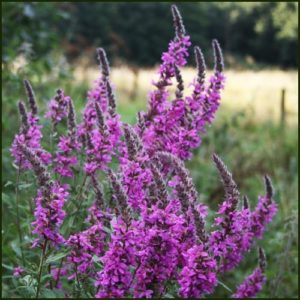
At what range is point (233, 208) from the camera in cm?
198

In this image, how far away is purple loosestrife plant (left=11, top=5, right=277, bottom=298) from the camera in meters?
1.85

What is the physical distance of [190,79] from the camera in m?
17.2

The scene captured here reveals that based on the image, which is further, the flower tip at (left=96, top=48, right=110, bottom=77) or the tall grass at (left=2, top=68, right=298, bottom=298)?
the tall grass at (left=2, top=68, right=298, bottom=298)

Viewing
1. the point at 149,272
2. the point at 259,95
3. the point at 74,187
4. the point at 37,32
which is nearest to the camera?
the point at 149,272

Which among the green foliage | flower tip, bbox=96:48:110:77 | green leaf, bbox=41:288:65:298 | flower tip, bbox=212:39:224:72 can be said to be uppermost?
flower tip, bbox=212:39:224:72

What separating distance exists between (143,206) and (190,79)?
15502 millimetres

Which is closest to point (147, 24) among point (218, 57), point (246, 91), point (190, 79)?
point (190, 79)

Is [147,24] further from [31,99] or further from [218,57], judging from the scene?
[218,57]

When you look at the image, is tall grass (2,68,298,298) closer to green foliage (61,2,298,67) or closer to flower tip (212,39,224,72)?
flower tip (212,39,224,72)

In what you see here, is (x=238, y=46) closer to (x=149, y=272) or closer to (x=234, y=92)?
(x=234, y=92)

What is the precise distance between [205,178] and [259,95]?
8693 millimetres

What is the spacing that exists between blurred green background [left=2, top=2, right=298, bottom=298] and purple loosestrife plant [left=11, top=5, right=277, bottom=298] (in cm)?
34

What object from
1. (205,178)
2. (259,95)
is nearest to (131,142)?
(205,178)

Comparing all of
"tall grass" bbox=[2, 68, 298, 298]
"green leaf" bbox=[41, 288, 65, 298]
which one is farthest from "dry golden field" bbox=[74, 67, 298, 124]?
"green leaf" bbox=[41, 288, 65, 298]
